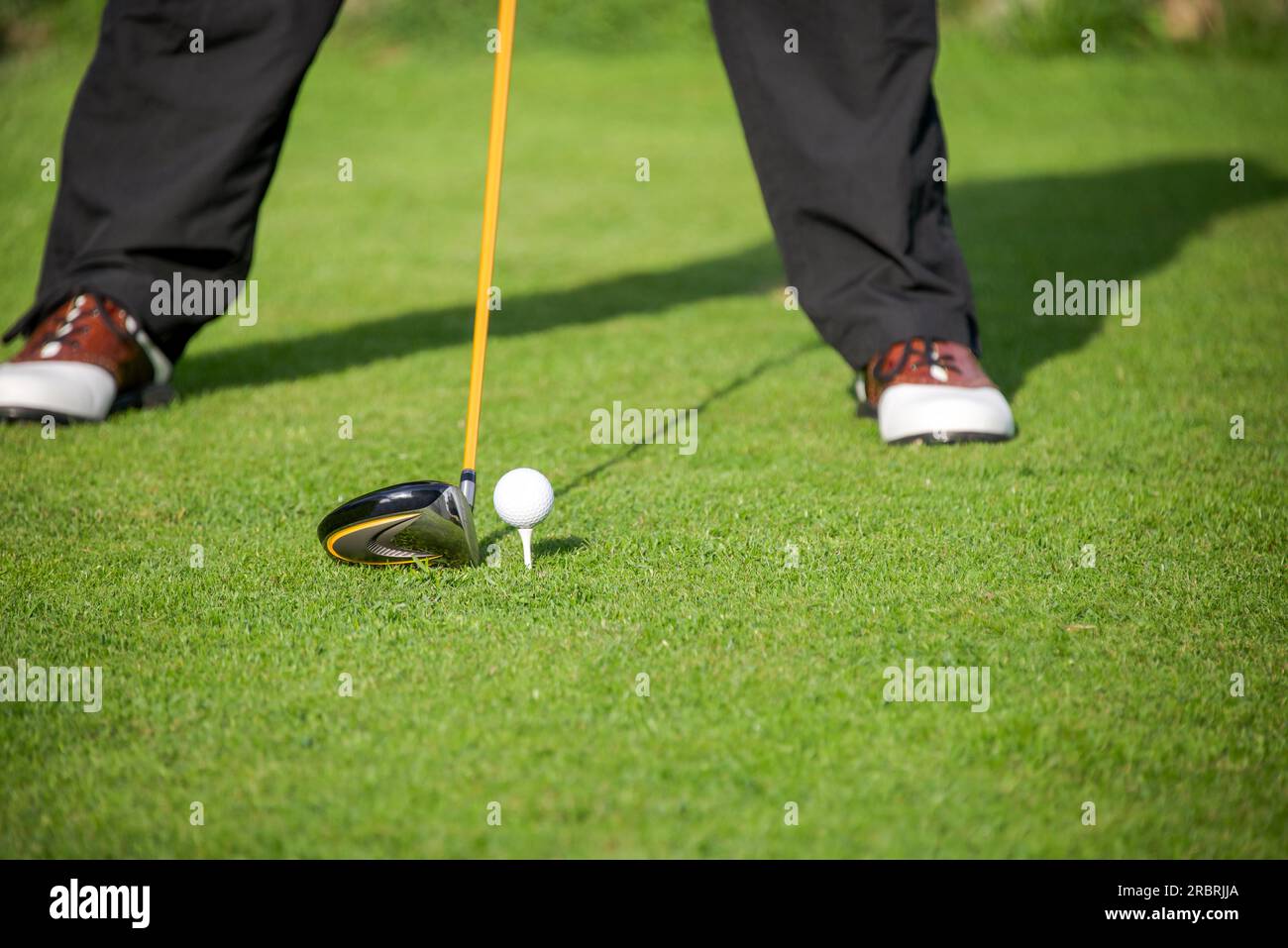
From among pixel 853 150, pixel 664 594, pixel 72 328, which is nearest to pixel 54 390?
pixel 72 328

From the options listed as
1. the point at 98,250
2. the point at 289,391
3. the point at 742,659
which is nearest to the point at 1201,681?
the point at 742,659

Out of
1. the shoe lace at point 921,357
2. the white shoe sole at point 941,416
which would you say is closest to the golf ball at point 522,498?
the white shoe sole at point 941,416

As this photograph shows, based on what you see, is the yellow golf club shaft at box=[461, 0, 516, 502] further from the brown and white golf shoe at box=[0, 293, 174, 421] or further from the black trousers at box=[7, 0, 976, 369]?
the brown and white golf shoe at box=[0, 293, 174, 421]

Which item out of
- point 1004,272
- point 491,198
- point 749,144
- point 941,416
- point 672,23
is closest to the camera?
point 491,198

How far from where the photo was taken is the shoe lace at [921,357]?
9.89 ft

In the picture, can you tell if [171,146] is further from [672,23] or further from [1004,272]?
[672,23]

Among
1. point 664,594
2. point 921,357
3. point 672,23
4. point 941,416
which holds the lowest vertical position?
point 664,594

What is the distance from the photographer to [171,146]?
314 cm

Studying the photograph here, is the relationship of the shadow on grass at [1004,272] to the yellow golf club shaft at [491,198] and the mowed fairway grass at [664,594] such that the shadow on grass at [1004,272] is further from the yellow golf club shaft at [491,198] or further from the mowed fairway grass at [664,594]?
the yellow golf club shaft at [491,198]

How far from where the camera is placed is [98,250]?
10.5 feet

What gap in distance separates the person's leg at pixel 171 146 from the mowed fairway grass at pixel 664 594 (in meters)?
0.41

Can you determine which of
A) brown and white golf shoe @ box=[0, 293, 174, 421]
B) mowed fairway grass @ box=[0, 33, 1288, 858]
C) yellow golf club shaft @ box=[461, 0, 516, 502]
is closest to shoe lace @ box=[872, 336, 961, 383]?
mowed fairway grass @ box=[0, 33, 1288, 858]

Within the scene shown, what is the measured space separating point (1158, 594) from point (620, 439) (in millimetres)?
1358

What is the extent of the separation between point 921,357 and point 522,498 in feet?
4.33
